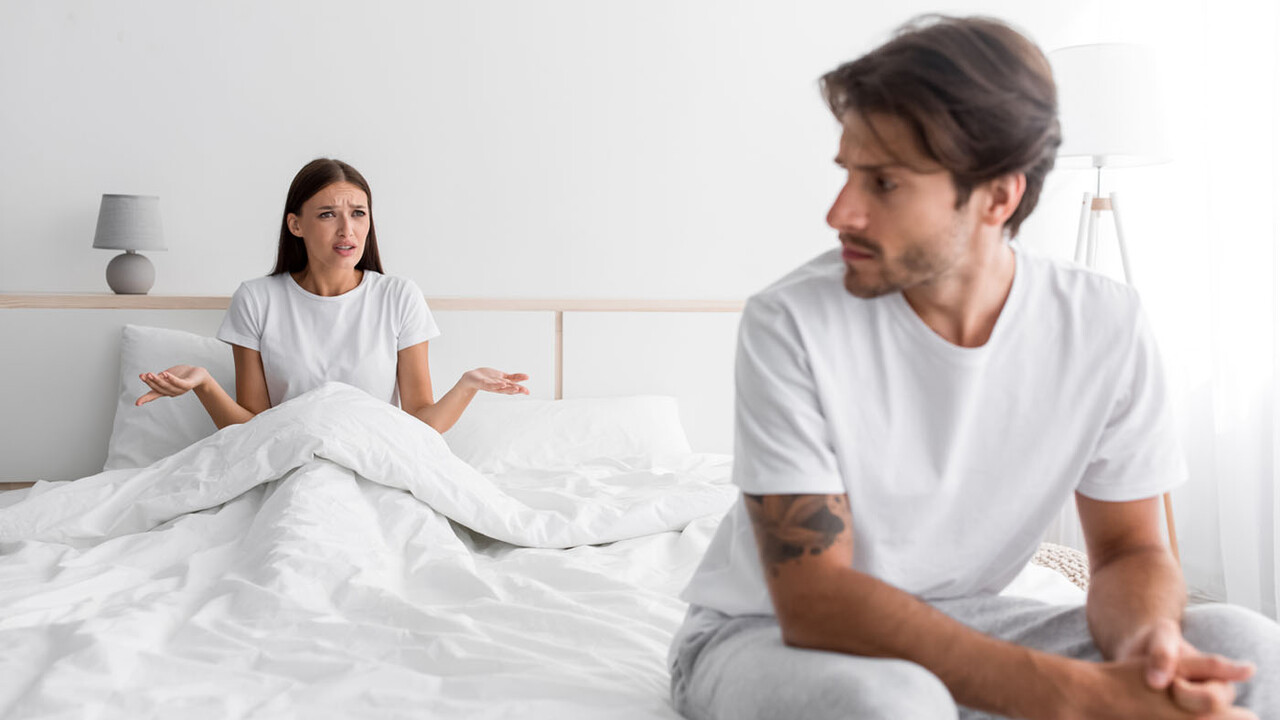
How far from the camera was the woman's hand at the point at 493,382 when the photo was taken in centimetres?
237

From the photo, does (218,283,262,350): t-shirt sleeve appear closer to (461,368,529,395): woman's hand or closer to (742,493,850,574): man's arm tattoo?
(461,368,529,395): woman's hand

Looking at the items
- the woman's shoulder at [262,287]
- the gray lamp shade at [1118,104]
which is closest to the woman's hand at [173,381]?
the woman's shoulder at [262,287]

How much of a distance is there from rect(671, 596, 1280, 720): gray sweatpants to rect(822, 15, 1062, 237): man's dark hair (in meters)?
0.46

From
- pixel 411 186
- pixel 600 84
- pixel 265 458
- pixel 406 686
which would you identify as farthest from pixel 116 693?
pixel 600 84

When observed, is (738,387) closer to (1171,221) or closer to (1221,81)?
(1221,81)

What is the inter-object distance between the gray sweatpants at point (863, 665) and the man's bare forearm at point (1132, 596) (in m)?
0.03

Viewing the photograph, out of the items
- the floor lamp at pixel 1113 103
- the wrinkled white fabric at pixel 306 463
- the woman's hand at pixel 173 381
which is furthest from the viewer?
the floor lamp at pixel 1113 103

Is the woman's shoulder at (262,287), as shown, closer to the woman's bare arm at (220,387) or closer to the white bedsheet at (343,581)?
the woman's bare arm at (220,387)

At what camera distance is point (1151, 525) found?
1164 mm

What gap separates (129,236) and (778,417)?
2169 millimetres

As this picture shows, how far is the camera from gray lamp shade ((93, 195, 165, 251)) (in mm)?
2658

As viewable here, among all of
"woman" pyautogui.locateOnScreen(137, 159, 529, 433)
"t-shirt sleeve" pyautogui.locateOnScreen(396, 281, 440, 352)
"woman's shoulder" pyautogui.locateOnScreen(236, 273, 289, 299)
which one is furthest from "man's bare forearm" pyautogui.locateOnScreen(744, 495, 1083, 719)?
"woman's shoulder" pyautogui.locateOnScreen(236, 273, 289, 299)

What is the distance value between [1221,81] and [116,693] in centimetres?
289

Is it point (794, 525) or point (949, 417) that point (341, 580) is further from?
point (949, 417)
